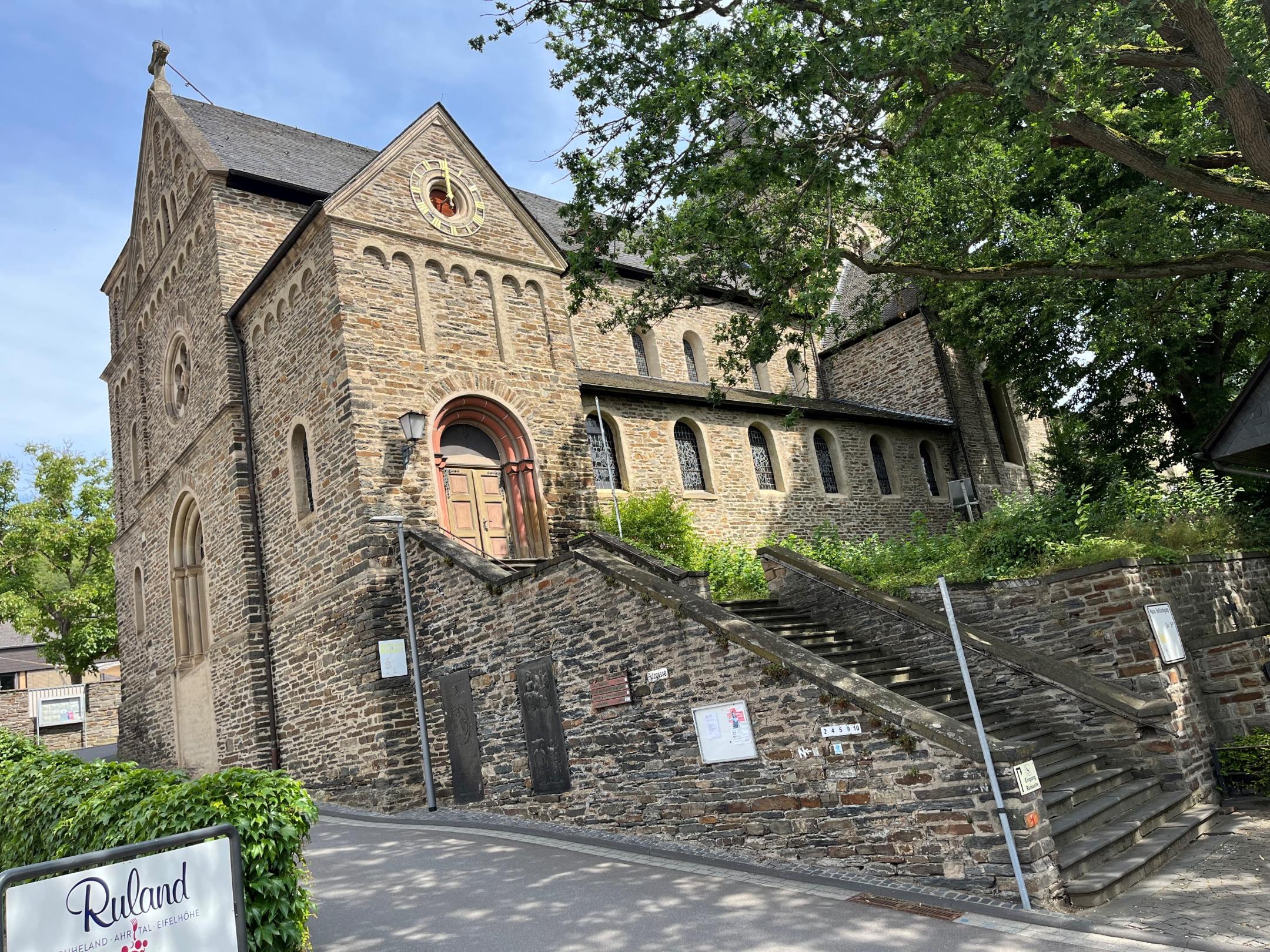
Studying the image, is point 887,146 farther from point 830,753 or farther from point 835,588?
point 830,753

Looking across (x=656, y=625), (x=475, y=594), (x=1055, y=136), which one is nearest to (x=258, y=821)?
(x=656, y=625)

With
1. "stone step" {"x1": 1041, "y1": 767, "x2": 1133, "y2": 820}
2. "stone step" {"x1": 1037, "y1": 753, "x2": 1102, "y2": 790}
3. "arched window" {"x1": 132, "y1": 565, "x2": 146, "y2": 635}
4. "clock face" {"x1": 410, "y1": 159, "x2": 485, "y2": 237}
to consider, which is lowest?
"stone step" {"x1": 1041, "y1": 767, "x2": 1133, "y2": 820}

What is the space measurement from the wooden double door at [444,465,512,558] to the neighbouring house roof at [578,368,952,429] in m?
3.18

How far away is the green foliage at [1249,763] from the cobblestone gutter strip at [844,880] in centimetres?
466

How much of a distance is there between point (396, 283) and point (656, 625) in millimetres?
7819

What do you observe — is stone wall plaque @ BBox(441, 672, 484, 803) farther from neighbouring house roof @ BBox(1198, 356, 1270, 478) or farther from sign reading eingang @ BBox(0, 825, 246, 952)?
neighbouring house roof @ BBox(1198, 356, 1270, 478)

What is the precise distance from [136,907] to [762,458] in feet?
55.0

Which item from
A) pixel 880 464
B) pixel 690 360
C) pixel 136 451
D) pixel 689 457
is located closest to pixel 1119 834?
pixel 689 457

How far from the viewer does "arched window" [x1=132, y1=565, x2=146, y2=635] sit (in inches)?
813

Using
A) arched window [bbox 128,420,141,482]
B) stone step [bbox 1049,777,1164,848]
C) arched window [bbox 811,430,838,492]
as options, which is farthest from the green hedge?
arched window [bbox 811,430,838,492]

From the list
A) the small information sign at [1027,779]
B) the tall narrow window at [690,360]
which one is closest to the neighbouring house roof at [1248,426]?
the small information sign at [1027,779]

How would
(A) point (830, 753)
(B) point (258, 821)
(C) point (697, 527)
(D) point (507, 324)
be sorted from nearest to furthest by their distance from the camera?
(B) point (258, 821)
(A) point (830, 753)
(D) point (507, 324)
(C) point (697, 527)

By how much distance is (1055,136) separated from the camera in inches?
443

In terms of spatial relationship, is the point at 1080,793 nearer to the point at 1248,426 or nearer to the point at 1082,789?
the point at 1082,789
